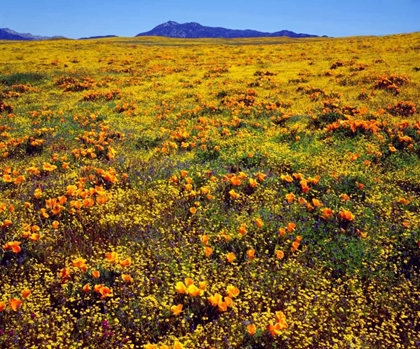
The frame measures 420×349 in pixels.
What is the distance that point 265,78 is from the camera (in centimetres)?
2133

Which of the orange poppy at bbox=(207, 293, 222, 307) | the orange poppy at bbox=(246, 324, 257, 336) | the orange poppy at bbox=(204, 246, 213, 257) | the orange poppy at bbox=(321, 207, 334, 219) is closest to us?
the orange poppy at bbox=(246, 324, 257, 336)

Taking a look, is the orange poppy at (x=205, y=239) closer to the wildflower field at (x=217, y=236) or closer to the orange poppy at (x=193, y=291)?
the wildflower field at (x=217, y=236)

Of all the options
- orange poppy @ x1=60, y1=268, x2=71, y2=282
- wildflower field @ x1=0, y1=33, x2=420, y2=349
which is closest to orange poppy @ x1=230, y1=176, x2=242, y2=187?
wildflower field @ x1=0, y1=33, x2=420, y2=349

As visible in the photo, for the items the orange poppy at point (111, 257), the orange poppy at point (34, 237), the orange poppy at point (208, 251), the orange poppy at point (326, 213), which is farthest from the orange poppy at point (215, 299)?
the orange poppy at point (34, 237)

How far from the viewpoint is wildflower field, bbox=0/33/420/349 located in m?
4.32

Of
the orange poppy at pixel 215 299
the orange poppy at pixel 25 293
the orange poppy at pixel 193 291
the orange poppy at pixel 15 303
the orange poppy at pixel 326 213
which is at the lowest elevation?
the orange poppy at pixel 15 303

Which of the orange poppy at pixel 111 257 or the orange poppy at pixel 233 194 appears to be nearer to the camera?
the orange poppy at pixel 111 257

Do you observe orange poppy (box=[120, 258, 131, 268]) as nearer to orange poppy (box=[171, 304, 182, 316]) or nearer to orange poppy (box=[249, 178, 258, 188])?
orange poppy (box=[171, 304, 182, 316])

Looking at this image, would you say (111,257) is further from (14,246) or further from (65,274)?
(14,246)

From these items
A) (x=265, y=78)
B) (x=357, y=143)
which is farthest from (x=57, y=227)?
(x=265, y=78)

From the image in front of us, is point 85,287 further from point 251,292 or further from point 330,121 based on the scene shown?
point 330,121

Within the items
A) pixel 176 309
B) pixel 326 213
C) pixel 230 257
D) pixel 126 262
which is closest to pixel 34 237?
pixel 126 262

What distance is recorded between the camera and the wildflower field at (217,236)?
4324 mm

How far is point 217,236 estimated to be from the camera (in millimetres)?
5902
